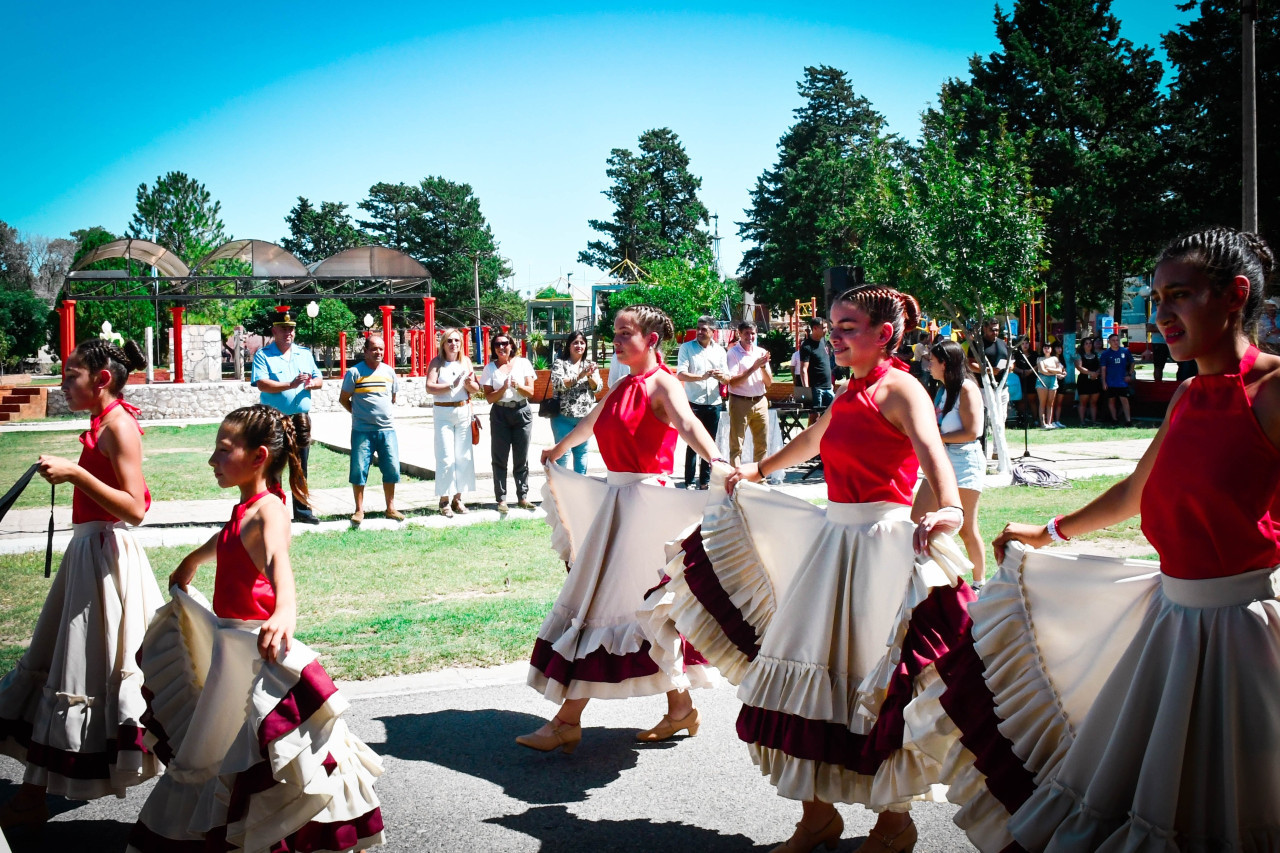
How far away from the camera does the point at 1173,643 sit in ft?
8.78

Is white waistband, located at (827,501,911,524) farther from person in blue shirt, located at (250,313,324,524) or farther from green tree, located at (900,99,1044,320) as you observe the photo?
green tree, located at (900,99,1044,320)

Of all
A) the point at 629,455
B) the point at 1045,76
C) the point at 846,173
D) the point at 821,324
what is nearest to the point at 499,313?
the point at 846,173

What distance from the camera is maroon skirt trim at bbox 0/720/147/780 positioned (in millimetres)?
3918

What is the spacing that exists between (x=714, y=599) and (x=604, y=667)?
81 centimetres

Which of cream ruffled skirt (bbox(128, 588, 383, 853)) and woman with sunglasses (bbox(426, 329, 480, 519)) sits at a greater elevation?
woman with sunglasses (bbox(426, 329, 480, 519))

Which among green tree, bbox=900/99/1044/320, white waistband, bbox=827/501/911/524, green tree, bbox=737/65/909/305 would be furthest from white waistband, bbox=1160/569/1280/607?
green tree, bbox=737/65/909/305

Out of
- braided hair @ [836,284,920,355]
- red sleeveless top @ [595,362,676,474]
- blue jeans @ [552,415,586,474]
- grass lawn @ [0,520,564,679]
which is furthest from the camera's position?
blue jeans @ [552,415,586,474]

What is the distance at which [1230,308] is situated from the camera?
2.79m

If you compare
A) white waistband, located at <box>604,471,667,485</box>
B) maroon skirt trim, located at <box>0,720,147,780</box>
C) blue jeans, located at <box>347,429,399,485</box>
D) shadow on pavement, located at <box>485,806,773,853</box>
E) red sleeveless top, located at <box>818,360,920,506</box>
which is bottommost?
shadow on pavement, located at <box>485,806,773,853</box>

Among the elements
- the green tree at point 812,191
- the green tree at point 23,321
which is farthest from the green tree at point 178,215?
the green tree at point 812,191

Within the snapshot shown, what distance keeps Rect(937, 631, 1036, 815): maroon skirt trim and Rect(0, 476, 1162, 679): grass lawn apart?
11.7ft

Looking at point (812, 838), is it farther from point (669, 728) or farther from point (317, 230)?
point (317, 230)

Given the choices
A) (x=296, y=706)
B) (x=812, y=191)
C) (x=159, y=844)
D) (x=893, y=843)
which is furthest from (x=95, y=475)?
(x=812, y=191)

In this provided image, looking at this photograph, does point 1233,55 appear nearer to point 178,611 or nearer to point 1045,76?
point 1045,76
